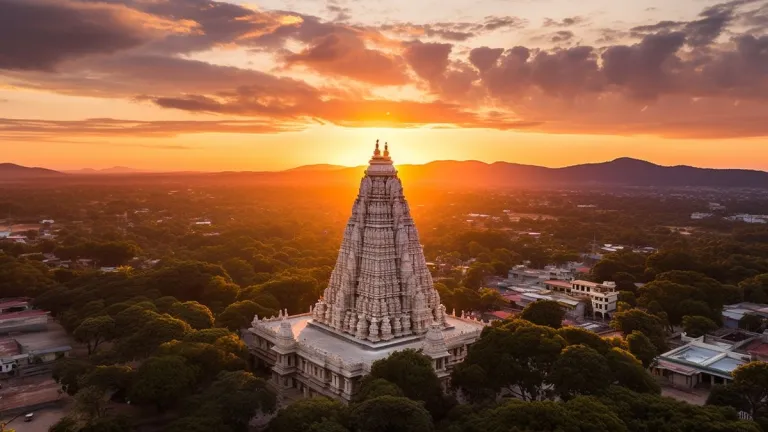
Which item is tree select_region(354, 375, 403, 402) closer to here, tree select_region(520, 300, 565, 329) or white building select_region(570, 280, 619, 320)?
tree select_region(520, 300, 565, 329)

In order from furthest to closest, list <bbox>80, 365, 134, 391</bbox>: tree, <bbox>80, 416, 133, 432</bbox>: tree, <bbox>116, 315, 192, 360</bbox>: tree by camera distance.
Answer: <bbox>116, 315, 192, 360</bbox>: tree < <bbox>80, 365, 134, 391</bbox>: tree < <bbox>80, 416, 133, 432</bbox>: tree

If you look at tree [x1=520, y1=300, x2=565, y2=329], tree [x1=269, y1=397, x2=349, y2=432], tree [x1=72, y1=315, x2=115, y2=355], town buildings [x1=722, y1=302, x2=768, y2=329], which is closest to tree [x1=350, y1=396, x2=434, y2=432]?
tree [x1=269, y1=397, x2=349, y2=432]

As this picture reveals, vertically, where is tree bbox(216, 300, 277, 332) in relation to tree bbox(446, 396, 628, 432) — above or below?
below

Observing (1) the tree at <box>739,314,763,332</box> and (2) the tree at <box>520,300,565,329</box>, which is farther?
(1) the tree at <box>739,314,763,332</box>

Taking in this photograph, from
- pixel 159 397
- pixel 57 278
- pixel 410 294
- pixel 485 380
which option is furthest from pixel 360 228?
pixel 57 278

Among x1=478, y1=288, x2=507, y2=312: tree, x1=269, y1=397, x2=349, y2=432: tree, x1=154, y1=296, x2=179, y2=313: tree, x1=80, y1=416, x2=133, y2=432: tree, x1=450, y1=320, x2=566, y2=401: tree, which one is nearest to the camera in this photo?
x1=80, y1=416, x2=133, y2=432: tree

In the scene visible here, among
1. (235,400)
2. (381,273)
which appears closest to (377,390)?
(235,400)

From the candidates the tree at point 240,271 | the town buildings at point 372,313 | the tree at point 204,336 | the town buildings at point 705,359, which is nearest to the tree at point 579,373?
the town buildings at point 372,313

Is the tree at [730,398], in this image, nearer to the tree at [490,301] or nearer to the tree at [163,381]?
the tree at [490,301]
